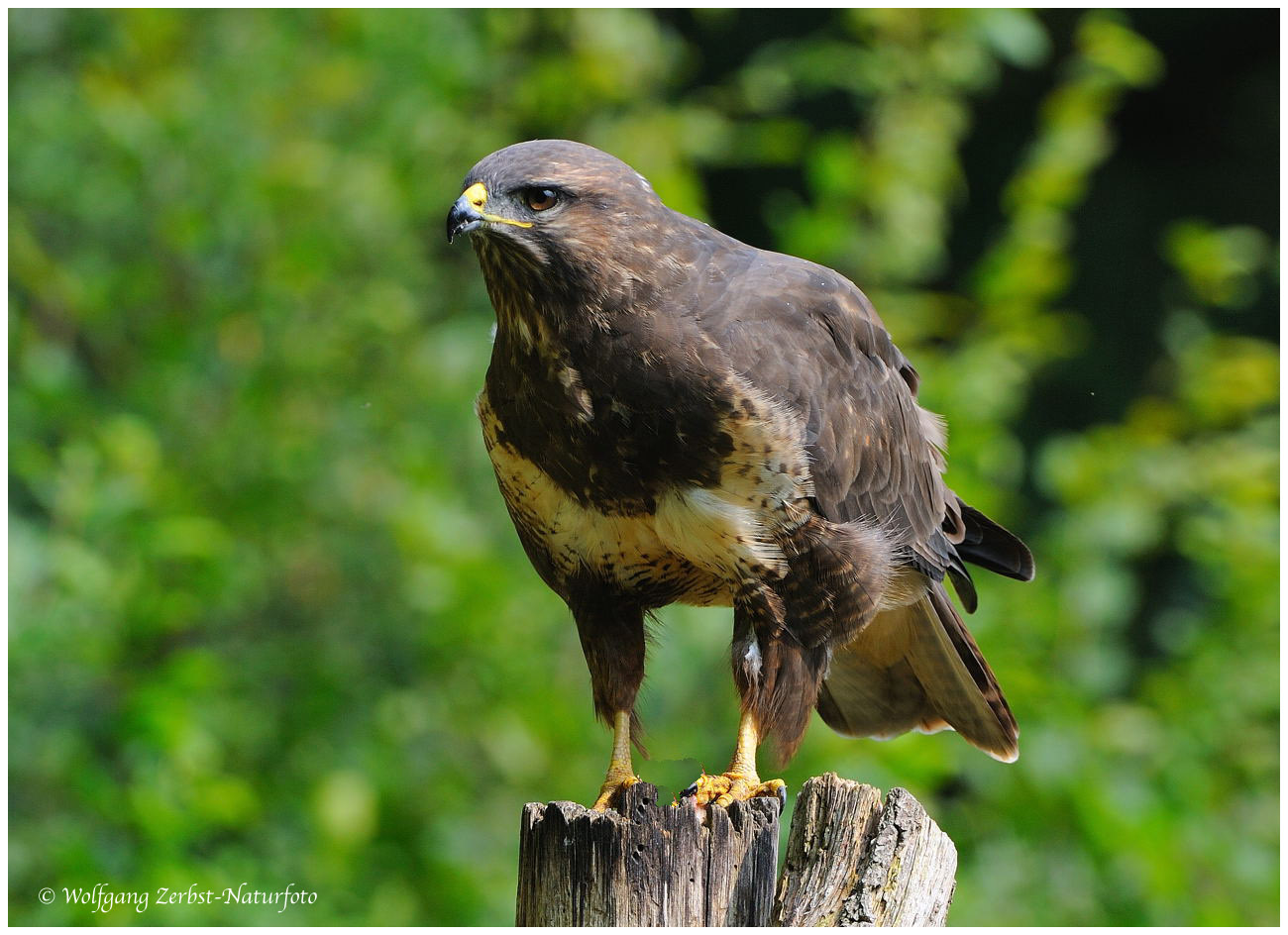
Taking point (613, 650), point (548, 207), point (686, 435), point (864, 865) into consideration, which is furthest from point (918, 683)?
point (548, 207)

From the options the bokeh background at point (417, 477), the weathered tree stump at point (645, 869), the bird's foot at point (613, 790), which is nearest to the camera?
the weathered tree stump at point (645, 869)

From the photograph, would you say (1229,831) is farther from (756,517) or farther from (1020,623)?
(756,517)

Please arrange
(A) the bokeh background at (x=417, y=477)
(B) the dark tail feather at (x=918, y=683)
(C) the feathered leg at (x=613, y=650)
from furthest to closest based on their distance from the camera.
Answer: (A) the bokeh background at (x=417, y=477), (B) the dark tail feather at (x=918, y=683), (C) the feathered leg at (x=613, y=650)

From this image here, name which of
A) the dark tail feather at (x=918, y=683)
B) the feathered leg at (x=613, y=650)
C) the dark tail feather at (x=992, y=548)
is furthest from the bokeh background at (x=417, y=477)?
the feathered leg at (x=613, y=650)

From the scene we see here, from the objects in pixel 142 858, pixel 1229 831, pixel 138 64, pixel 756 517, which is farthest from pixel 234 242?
pixel 1229 831

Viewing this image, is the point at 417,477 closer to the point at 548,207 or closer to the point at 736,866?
the point at 548,207

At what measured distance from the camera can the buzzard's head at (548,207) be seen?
2785mm

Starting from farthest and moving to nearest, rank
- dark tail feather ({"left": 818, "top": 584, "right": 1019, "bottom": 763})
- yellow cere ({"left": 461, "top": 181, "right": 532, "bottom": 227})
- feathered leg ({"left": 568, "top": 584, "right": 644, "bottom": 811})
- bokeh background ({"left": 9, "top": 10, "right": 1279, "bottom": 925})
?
1. bokeh background ({"left": 9, "top": 10, "right": 1279, "bottom": 925})
2. dark tail feather ({"left": 818, "top": 584, "right": 1019, "bottom": 763})
3. feathered leg ({"left": 568, "top": 584, "right": 644, "bottom": 811})
4. yellow cere ({"left": 461, "top": 181, "right": 532, "bottom": 227})

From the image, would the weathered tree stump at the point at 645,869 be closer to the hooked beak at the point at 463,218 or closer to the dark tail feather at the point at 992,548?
the hooked beak at the point at 463,218

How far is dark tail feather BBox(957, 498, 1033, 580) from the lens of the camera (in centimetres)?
365

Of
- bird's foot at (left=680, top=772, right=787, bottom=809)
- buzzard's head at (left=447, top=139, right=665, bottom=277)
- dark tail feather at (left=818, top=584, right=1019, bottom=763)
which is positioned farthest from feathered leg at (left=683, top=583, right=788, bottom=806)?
buzzard's head at (left=447, top=139, right=665, bottom=277)

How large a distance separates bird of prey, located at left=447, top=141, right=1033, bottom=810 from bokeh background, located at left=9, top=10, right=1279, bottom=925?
168cm

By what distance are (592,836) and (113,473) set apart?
256 centimetres

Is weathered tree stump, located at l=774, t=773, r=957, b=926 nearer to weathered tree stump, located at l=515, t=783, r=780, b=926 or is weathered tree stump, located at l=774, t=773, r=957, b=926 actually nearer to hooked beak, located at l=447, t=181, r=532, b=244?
weathered tree stump, located at l=515, t=783, r=780, b=926
